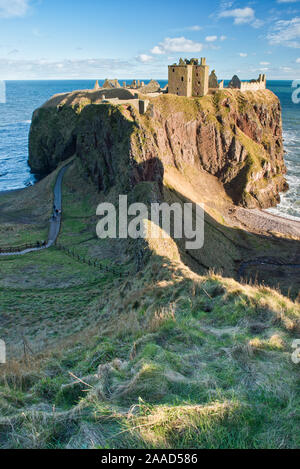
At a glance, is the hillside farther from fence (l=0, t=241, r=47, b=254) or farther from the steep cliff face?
fence (l=0, t=241, r=47, b=254)

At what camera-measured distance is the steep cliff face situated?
42281mm

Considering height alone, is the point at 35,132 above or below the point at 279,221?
above

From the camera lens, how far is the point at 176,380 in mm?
6324

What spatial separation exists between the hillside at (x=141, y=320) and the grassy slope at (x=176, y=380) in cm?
3

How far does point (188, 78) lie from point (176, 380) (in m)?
63.8

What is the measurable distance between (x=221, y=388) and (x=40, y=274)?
23304 millimetres

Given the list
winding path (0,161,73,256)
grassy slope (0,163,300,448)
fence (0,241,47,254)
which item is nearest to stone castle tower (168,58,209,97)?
winding path (0,161,73,256)

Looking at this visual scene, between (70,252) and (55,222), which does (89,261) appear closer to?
(70,252)

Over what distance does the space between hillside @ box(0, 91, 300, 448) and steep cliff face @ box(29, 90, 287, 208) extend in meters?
0.38

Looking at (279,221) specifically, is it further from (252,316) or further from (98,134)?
(252,316)

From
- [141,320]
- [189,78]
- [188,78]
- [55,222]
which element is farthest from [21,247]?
[189,78]

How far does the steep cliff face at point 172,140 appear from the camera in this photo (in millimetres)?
42281
